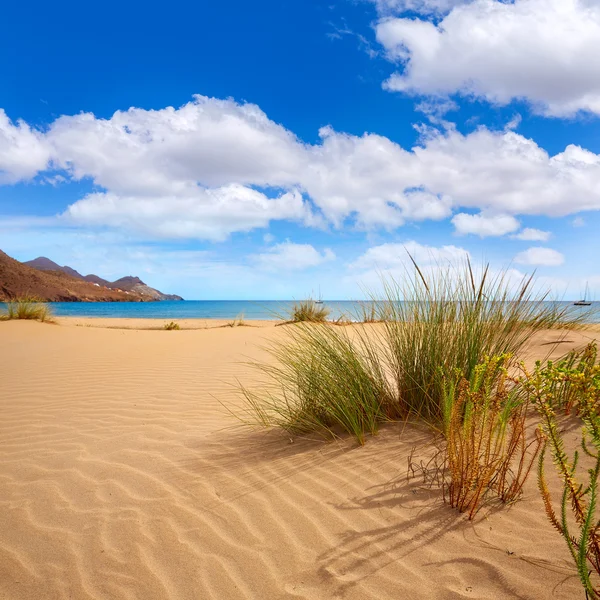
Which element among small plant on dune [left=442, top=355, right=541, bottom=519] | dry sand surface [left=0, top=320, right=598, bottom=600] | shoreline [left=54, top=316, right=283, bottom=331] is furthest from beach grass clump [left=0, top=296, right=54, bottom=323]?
small plant on dune [left=442, top=355, right=541, bottom=519]

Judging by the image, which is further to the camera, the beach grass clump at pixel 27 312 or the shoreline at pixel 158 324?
the shoreline at pixel 158 324

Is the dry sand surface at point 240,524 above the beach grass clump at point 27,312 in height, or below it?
below

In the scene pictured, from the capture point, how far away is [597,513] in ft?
8.42

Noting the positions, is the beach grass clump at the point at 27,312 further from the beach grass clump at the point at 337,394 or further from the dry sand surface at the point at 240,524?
the beach grass clump at the point at 337,394

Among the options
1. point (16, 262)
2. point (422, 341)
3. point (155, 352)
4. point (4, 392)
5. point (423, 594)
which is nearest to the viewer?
point (423, 594)

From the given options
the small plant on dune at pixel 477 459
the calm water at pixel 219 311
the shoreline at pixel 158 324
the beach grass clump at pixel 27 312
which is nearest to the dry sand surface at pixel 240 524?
the small plant on dune at pixel 477 459

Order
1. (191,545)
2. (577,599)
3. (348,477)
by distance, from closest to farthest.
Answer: (577,599)
(191,545)
(348,477)

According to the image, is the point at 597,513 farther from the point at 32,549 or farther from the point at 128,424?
the point at 128,424

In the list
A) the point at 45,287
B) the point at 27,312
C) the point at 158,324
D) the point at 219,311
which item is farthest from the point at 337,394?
the point at 45,287

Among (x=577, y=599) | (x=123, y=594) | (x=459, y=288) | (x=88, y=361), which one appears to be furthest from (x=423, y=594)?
(x=88, y=361)

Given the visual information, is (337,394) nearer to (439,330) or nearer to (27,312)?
(439,330)

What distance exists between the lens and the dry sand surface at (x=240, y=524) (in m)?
2.17

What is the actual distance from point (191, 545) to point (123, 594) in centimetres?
41

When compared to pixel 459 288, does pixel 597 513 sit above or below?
below
